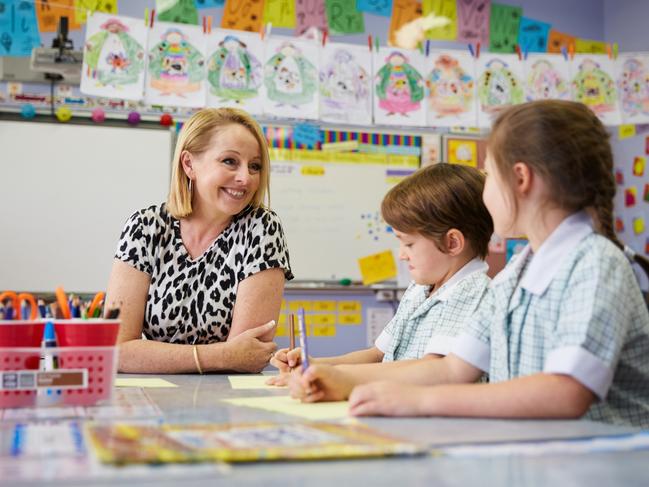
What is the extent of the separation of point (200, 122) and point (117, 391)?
2.88 feet

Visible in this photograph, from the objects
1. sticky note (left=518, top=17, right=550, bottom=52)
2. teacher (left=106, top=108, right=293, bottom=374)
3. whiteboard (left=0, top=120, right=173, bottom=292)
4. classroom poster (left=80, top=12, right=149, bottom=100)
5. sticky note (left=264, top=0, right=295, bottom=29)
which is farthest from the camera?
sticky note (left=518, top=17, right=550, bottom=52)

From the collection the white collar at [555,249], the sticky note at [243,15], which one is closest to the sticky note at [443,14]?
the sticky note at [243,15]

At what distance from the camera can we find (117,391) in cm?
113

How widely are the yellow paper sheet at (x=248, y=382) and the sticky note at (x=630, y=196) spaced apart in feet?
9.34

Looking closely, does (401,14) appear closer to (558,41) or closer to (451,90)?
(451,90)

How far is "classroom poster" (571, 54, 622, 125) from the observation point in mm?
3824

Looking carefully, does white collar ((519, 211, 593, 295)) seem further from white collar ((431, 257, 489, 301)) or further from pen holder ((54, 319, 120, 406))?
pen holder ((54, 319, 120, 406))

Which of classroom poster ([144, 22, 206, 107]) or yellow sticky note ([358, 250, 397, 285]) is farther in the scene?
yellow sticky note ([358, 250, 397, 285])

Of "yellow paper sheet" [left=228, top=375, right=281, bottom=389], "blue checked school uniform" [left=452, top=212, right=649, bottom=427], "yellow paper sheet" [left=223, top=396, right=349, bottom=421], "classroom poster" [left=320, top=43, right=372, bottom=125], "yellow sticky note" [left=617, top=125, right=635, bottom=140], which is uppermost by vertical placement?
"classroom poster" [left=320, top=43, right=372, bottom=125]

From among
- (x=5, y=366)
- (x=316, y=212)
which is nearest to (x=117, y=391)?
(x=5, y=366)

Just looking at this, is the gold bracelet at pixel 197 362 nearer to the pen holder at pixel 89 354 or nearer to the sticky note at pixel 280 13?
the pen holder at pixel 89 354

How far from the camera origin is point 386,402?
2.77 ft

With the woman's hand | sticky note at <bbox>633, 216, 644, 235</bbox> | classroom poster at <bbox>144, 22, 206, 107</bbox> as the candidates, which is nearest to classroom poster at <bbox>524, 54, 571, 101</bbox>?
sticky note at <bbox>633, 216, 644, 235</bbox>

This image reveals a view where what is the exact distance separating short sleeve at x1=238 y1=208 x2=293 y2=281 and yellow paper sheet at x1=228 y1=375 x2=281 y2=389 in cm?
33
